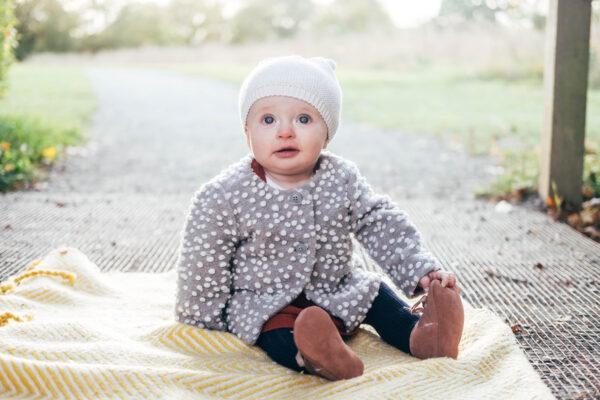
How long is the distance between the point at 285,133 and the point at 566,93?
2407 mm

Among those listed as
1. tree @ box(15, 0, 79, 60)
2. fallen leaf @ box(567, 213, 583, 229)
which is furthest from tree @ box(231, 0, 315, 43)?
fallen leaf @ box(567, 213, 583, 229)

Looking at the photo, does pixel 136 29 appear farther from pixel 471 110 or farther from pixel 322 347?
pixel 322 347

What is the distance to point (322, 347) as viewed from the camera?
61.2 inches

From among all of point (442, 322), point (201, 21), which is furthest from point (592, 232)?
point (201, 21)

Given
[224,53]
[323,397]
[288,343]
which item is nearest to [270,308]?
[288,343]

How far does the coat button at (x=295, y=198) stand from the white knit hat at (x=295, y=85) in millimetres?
246

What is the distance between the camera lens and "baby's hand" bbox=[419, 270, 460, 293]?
5.78 feet

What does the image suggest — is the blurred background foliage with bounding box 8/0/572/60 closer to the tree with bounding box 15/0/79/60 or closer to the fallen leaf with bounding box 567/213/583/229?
the tree with bounding box 15/0/79/60

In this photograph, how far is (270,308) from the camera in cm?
179

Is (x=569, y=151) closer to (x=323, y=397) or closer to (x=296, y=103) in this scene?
(x=296, y=103)

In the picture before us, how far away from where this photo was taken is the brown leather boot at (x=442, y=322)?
1.69 meters

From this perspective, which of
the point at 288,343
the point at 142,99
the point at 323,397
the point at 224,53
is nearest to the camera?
the point at 323,397

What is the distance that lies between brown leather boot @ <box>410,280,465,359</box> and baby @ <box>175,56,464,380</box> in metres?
0.07

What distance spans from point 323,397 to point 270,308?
1.10ft
